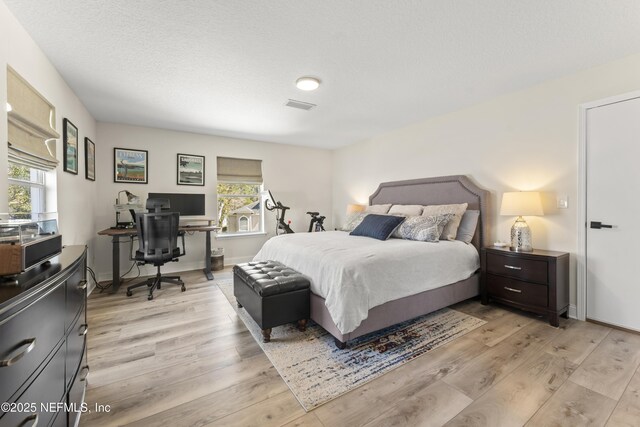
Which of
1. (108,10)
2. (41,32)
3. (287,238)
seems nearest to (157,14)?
(108,10)

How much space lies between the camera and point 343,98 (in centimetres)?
331

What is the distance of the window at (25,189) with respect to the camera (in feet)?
6.60

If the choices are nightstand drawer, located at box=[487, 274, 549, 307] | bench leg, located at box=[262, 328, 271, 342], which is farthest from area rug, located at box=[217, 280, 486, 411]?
nightstand drawer, located at box=[487, 274, 549, 307]

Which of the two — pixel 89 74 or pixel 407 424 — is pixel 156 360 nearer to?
pixel 407 424

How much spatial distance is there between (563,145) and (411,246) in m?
1.87

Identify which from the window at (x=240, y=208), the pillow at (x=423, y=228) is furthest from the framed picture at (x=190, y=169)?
the pillow at (x=423, y=228)

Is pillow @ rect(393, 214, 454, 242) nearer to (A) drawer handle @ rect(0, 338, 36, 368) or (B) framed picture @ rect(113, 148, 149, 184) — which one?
(A) drawer handle @ rect(0, 338, 36, 368)

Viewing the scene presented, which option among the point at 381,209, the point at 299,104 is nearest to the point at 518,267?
the point at 381,209

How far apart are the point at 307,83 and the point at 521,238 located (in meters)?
2.78

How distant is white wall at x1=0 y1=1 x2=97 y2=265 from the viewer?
1.73 m

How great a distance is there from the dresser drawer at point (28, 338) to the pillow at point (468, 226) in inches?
143

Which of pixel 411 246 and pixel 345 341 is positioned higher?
pixel 411 246

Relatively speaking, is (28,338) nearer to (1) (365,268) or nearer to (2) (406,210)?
(1) (365,268)

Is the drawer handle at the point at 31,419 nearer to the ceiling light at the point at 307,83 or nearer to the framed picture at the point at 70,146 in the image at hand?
the framed picture at the point at 70,146
